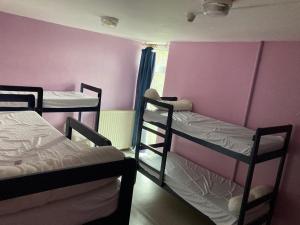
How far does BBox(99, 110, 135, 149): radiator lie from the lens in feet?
14.6

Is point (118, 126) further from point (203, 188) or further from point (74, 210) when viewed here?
point (74, 210)

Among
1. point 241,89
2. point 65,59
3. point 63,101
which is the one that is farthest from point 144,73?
point 241,89

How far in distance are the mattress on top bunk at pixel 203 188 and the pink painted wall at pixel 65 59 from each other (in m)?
1.79

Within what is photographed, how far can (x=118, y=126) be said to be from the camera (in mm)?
4656

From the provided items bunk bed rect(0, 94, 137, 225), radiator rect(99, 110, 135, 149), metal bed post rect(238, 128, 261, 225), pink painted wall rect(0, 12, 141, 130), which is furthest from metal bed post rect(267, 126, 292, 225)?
pink painted wall rect(0, 12, 141, 130)

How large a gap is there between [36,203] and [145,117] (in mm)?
2118

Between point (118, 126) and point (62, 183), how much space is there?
11.2 feet

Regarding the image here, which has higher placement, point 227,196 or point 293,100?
point 293,100

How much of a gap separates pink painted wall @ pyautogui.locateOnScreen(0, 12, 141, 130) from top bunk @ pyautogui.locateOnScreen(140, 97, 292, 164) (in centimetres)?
163

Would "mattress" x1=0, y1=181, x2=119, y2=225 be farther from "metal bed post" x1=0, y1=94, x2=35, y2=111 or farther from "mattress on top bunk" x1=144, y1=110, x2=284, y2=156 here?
"metal bed post" x1=0, y1=94, x2=35, y2=111

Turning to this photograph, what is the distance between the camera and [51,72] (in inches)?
153

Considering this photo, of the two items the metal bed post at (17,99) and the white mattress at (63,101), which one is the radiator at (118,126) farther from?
the metal bed post at (17,99)

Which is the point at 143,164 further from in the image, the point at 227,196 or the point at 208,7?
the point at 208,7

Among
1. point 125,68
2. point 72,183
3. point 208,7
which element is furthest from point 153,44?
point 72,183
